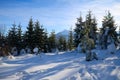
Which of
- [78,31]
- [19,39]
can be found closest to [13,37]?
[19,39]

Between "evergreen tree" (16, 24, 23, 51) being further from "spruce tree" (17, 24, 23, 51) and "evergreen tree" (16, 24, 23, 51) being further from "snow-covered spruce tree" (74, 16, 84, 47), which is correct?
"snow-covered spruce tree" (74, 16, 84, 47)

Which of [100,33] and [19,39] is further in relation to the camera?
[19,39]

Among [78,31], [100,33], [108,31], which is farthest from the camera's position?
[78,31]

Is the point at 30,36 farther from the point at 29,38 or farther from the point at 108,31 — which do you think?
the point at 108,31

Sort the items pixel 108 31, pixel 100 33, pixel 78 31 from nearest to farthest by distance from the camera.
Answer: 1. pixel 108 31
2. pixel 100 33
3. pixel 78 31

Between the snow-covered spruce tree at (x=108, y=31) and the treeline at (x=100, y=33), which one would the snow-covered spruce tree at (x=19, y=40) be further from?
the snow-covered spruce tree at (x=108, y=31)

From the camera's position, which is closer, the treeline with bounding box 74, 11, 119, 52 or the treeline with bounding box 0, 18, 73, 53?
the treeline with bounding box 74, 11, 119, 52

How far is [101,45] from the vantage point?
127 ft

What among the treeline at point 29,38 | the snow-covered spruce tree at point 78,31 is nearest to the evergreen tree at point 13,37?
the treeline at point 29,38

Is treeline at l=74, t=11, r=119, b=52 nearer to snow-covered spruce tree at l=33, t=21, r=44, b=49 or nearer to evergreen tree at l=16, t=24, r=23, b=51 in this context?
snow-covered spruce tree at l=33, t=21, r=44, b=49

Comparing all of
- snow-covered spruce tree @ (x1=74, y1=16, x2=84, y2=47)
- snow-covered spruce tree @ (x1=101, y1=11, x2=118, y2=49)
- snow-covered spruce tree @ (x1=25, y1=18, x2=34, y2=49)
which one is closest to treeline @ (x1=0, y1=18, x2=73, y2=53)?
snow-covered spruce tree @ (x1=25, y1=18, x2=34, y2=49)

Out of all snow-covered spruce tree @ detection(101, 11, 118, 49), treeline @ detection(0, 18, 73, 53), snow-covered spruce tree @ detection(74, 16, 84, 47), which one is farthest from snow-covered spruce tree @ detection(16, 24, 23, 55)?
snow-covered spruce tree @ detection(101, 11, 118, 49)

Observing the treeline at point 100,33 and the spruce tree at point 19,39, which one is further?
the spruce tree at point 19,39

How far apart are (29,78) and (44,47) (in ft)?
122
